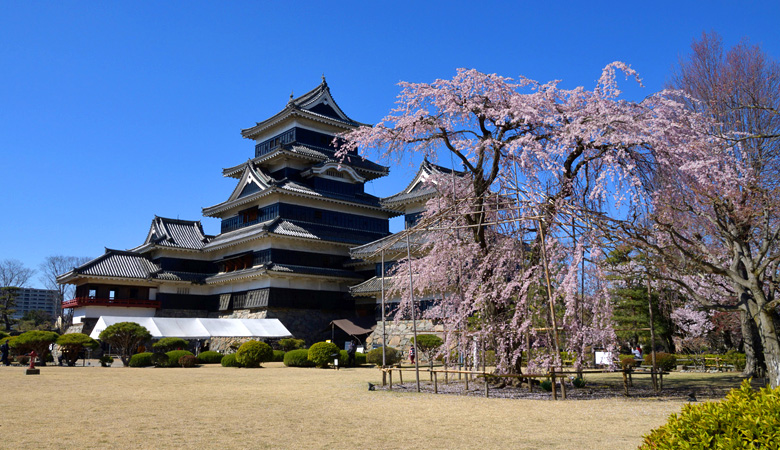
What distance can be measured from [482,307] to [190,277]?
3318cm

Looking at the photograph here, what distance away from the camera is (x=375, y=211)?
43875mm

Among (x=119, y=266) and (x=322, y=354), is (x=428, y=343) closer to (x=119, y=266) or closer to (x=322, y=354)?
A: (x=322, y=354)

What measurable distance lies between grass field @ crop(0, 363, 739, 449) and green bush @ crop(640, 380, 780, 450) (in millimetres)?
3198

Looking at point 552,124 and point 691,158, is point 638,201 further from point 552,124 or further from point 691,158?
point 552,124

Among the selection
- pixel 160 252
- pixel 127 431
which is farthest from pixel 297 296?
pixel 127 431

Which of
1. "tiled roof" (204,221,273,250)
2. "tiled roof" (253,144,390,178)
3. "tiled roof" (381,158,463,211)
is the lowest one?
"tiled roof" (204,221,273,250)

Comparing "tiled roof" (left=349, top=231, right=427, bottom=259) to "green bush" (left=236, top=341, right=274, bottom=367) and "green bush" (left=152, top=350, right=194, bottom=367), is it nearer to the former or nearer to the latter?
"green bush" (left=236, top=341, right=274, bottom=367)

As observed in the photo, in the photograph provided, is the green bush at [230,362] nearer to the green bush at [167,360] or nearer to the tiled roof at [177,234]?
the green bush at [167,360]

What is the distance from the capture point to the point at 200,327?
3180 cm

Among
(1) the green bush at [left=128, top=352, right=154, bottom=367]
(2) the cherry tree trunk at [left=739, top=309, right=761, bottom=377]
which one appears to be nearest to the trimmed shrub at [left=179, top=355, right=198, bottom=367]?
(1) the green bush at [left=128, top=352, right=154, bottom=367]

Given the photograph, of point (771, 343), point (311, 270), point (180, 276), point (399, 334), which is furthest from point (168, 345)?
point (771, 343)

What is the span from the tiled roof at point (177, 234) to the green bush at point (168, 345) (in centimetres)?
1443

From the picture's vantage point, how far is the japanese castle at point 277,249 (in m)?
37.8

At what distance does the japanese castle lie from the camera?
37.8 meters
